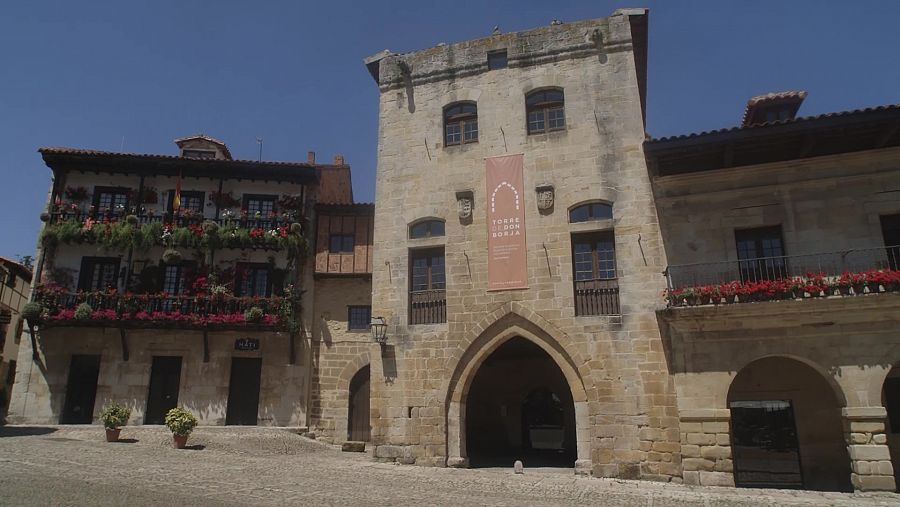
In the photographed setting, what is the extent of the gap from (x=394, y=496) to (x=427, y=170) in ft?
33.3

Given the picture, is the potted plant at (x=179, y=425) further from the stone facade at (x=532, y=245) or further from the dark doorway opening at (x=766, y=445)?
the dark doorway opening at (x=766, y=445)

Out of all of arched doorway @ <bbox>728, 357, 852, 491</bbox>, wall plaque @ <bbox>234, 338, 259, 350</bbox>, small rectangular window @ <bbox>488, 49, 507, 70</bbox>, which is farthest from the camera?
wall plaque @ <bbox>234, 338, 259, 350</bbox>

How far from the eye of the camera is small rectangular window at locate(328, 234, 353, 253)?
22.7 meters

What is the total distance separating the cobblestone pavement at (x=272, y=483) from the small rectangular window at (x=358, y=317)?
615cm

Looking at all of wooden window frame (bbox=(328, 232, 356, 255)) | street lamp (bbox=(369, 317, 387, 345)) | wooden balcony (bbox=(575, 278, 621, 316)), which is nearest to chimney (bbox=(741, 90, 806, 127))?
wooden balcony (bbox=(575, 278, 621, 316))

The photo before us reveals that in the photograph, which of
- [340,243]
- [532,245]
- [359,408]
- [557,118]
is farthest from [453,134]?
[359,408]

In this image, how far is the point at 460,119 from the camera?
60.0 feet

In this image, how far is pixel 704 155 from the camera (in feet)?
49.2

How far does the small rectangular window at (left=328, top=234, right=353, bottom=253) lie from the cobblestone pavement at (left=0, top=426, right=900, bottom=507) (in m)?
8.33

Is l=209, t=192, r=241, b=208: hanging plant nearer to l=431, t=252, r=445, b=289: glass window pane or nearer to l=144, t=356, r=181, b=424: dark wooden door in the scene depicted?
l=144, t=356, r=181, b=424: dark wooden door

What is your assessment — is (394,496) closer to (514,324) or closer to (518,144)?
(514,324)

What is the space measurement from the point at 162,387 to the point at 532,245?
49.1ft

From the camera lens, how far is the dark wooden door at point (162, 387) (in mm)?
21219

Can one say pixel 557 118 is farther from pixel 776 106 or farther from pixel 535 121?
pixel 776 106
